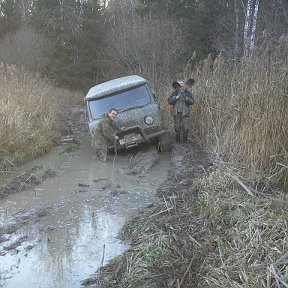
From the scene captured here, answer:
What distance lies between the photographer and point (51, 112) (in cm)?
1352

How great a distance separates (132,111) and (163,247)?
5.84 meters

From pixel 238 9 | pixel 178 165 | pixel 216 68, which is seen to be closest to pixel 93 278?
pixel 178 165

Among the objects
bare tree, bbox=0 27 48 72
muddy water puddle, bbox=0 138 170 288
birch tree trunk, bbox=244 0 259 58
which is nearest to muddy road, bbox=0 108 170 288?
muddy water puddle, bbox=0 138 170 288

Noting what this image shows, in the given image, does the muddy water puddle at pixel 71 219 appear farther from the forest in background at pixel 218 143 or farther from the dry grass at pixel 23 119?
the dry grass at pixel 23 119

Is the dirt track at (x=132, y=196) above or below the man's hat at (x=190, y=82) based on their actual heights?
below

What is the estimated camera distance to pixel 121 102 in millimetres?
10273

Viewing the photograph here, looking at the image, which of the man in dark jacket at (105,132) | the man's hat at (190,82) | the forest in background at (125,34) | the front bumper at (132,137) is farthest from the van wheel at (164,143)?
the forest in background at (125,34)

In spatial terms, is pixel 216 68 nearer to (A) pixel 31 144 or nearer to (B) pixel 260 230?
(A) pixel 31 144

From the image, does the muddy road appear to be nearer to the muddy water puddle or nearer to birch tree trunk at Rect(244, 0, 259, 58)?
the muddy water puddle

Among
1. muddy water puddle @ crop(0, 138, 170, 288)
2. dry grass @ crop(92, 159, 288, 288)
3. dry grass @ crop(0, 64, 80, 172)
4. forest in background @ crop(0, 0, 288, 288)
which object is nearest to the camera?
dry grass @ crop(92, 159, 288, 288)

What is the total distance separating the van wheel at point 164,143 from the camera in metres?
10.2

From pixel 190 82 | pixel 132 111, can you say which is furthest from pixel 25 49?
pixel 132 111

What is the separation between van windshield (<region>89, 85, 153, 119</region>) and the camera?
10.2 meters

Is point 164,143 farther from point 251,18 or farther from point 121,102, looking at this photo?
point 251,18
